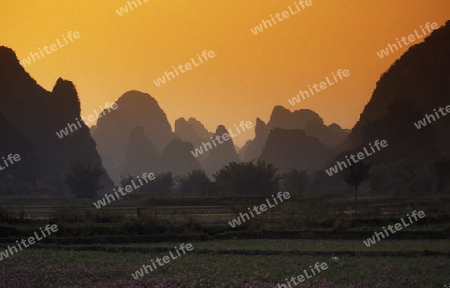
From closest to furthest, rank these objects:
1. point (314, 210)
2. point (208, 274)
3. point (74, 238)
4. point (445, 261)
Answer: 1. point (208, 274)
2. point (445, 261)
3. point (74, 238)
4. point (314, 210)

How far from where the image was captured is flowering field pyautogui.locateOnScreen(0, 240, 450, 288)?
508 inches

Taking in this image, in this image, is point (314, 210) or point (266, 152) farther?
point (266, 152)

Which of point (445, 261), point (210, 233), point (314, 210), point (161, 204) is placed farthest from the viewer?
point (161, 204)

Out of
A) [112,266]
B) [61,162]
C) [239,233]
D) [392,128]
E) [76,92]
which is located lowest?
[392,128]

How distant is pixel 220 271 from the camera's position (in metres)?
14.8

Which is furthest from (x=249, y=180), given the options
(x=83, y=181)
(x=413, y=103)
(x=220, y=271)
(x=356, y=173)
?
(x=413, y=103)

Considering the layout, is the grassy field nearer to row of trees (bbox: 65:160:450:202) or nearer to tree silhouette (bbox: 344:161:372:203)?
tree silhouette (bbox: 344:161:372:203)

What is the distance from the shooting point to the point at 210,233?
988 inches

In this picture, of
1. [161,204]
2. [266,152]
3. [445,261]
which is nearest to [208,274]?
[445,261]

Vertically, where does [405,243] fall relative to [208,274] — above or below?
below

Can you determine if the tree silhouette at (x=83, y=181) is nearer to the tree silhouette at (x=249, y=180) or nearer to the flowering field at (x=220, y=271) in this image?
the tree silhouette at (x=249, y=180)

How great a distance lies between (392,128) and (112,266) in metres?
76.3

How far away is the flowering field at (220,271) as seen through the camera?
42.4ft

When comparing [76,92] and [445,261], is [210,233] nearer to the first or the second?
[445,261]
